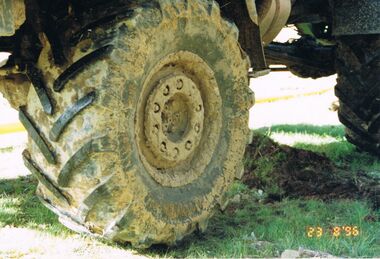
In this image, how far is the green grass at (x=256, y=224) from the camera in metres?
3.12

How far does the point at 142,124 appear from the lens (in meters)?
2.98

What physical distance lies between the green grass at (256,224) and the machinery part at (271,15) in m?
1.10

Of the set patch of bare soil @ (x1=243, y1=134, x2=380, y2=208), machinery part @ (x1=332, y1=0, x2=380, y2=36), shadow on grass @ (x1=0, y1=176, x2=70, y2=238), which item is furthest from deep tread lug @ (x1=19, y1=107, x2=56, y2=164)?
machinery part @ (x1=332, y1=0, x2=380, y2=36)

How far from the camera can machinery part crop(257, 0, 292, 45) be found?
393 centimetres

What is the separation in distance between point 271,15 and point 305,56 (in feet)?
5.44

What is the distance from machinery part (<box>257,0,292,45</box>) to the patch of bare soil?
3.40 ft

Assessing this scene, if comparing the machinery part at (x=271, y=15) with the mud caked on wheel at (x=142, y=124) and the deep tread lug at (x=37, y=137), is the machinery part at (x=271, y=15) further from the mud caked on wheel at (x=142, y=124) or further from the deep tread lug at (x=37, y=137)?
the deep tread lug at (x=37, y=137)

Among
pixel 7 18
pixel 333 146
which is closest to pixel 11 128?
pixel 333 146

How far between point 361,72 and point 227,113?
2.06m

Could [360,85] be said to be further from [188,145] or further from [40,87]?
[40,87]

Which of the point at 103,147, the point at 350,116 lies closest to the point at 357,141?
the point at 350,116

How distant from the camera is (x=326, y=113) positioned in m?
8.85

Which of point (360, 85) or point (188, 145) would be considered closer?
point (188, 145)

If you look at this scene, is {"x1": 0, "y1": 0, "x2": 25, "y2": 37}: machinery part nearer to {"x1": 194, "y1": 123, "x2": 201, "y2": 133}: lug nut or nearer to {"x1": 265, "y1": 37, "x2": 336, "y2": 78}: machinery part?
{"x1": 194, "y1": 123, "x2": 201, "y2": 133}: lug nut
